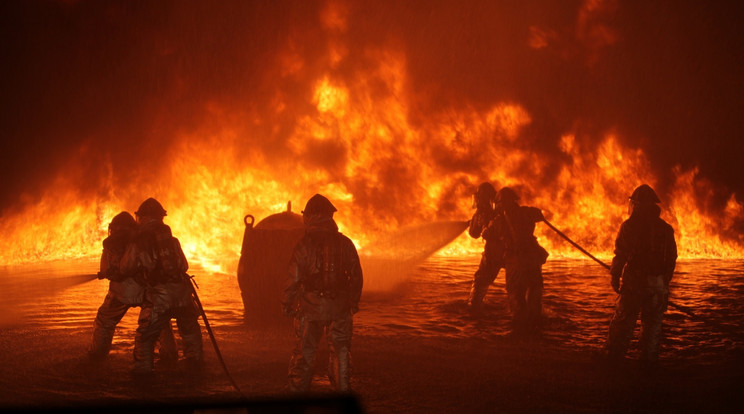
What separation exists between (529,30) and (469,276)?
10519mm

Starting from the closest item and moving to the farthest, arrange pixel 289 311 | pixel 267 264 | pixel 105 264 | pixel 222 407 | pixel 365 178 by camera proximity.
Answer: pixel 222 407 < pixel 289 311 < pixel 105 264 < pixel 267 264 < pixel 365 178

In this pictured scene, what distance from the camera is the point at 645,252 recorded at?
683cm

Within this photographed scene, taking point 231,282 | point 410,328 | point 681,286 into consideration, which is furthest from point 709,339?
point 231,282

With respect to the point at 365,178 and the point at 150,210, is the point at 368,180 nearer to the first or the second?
the point at 365,178

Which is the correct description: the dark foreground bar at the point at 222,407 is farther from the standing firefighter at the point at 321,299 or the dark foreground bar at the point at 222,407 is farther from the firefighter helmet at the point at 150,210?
the firefighter helmet at the point at 150,210

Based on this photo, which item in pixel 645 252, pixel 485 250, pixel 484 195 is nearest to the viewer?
pixel 645 252

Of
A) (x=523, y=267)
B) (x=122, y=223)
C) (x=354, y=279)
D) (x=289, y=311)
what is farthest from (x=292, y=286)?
(x=523, y=267)

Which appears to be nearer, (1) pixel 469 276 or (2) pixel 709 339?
(2) pixel 709 339

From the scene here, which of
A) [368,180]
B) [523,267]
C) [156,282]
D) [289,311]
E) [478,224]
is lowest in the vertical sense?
[289,311]

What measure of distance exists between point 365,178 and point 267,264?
34.3 ft

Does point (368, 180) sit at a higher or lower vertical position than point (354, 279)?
higher

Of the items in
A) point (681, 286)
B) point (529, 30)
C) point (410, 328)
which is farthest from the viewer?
point (529, 30)

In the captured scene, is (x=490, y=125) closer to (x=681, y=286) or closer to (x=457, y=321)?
(x=681, y=286)

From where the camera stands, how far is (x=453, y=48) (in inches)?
790
